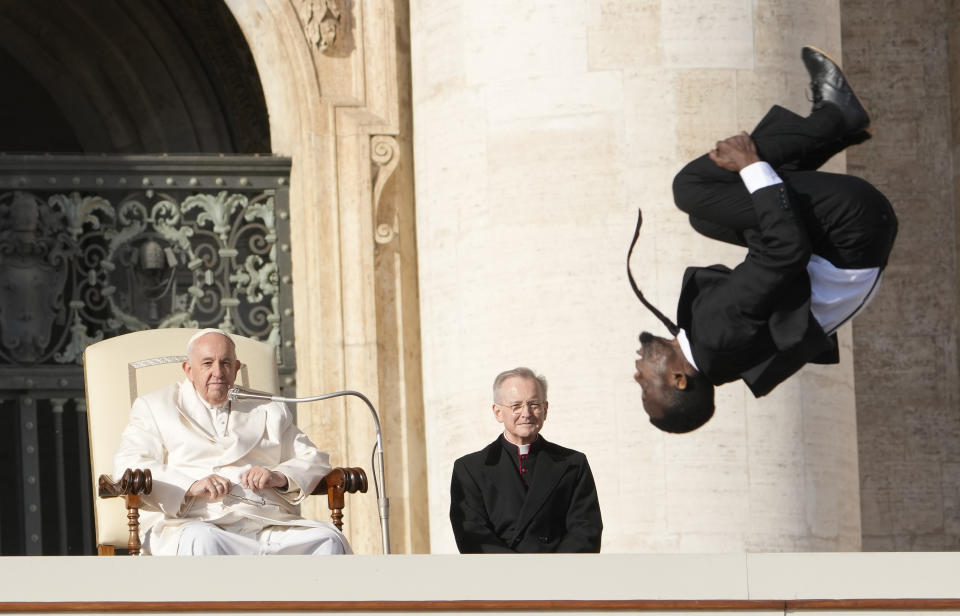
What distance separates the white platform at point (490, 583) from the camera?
6.48 metres

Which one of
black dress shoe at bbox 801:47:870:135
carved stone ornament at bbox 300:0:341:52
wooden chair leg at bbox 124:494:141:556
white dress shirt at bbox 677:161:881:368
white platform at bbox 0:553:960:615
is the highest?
carved stone ornament at bbox 300:0:341:52

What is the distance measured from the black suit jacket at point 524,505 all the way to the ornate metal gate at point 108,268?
238cm

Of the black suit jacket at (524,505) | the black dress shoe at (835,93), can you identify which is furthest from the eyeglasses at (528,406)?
the black dress shoe at (835,93)

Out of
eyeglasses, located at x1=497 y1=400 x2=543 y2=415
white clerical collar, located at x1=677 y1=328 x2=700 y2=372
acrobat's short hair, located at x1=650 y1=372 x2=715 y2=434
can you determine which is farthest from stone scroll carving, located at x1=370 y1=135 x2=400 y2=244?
white clerical collar, located at x1=677 y1=328 x2=700 y2=372

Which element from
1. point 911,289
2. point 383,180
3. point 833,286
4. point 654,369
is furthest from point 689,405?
point 911,289

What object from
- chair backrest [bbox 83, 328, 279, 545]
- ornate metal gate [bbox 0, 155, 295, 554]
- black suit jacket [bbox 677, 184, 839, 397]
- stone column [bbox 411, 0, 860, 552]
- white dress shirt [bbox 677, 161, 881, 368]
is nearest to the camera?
black suit jacket [bbox 677, 184, 839, 397]

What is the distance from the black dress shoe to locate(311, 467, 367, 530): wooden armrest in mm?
2218

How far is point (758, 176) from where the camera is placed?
6727 mm

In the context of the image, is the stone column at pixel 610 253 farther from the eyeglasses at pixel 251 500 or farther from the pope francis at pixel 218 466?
the eyeglasses at pixel 251 500

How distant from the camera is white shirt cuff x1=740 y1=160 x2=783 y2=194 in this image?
264 inches

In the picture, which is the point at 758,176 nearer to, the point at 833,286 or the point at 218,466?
the point at 833,286

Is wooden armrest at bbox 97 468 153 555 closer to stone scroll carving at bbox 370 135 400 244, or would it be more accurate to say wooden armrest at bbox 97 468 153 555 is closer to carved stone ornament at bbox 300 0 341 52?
stone scroll carving at bbox 370 135 400 244

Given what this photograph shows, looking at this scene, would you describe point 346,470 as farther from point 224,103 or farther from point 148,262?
point 224,103

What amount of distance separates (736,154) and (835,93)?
12.6 inches
